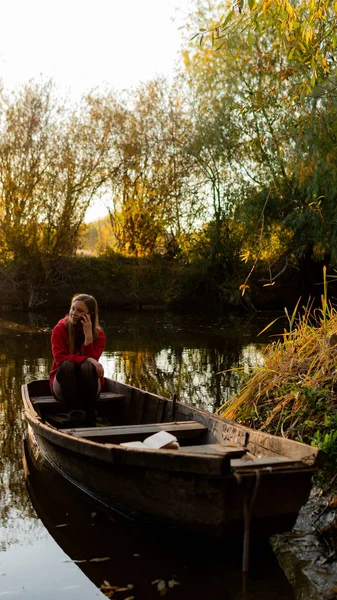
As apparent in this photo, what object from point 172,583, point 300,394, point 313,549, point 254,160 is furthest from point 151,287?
point 172,583

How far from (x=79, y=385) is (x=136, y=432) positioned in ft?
4.01

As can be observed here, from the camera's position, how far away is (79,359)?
6555 millimetres

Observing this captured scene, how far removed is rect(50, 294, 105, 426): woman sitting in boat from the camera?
655 cm

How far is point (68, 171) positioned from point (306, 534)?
19.2 m

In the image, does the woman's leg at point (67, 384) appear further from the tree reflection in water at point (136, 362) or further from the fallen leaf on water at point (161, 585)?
the fallen leaf on water at point (161, 585)

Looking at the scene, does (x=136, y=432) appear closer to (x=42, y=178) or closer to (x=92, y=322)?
(x=92, y=322)

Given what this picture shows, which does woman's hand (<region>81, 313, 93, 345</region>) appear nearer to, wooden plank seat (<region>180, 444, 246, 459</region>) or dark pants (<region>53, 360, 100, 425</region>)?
dark pants (<region>53, 360, 100, 425</region>)

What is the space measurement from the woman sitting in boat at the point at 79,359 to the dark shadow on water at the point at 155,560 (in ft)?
4.36

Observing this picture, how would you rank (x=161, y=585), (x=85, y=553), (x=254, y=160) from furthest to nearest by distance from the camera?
(x=254, y=160)
(x=85, y=553)
(x=161, y=585)

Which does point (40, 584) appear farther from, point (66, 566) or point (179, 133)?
point (179, 133)

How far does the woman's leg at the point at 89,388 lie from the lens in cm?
654

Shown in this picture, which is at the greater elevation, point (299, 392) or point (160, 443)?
point (299, 392)

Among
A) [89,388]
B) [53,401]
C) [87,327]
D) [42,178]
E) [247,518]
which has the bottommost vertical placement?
[247,518]

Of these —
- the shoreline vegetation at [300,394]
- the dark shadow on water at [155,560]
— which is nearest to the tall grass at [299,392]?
Result: the shoreline vegetation at [300,394]
